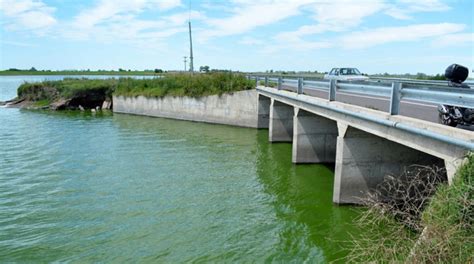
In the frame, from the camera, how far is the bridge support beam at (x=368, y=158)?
1016 cm

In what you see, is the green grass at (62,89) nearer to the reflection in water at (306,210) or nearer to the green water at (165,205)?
the green water at (165,205)

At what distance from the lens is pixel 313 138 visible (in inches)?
600

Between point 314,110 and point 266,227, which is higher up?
point 314,110

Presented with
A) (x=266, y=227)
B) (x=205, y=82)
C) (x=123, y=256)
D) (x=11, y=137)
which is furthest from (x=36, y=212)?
(x=205, y=82)

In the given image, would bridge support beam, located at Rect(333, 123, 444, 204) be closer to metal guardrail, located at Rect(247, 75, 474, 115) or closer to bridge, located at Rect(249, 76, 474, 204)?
bridge, located at Rect(249, 76, 474, 204)

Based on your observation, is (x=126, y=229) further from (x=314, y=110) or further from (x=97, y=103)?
(x=97, y=103)

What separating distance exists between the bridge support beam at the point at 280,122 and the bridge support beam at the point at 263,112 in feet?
16.1

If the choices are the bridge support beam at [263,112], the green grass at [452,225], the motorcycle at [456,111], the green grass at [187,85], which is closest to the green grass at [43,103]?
the green grass at [187,85]

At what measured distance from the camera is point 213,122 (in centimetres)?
2883

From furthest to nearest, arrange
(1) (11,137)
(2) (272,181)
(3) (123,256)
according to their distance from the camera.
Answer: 1. (1) (11,137)
2. (2) (272,181)
3. (3) (123,256)

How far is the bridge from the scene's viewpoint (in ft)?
20.5

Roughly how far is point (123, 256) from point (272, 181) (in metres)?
6.89

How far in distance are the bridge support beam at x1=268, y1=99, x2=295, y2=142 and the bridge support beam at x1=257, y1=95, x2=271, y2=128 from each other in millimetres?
4908

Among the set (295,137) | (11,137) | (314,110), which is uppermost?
(314,110)
